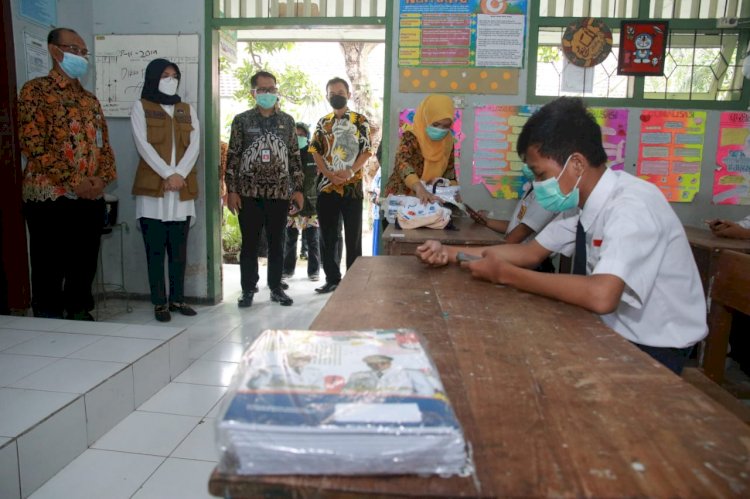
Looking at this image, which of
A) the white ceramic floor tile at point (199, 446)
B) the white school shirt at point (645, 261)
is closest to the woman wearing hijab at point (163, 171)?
the white ceramic floor tile at point (199, 446)

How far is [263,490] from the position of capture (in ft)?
1.73

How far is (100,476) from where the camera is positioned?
1.77 meters

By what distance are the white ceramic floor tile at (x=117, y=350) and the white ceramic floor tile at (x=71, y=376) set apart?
0.17ft

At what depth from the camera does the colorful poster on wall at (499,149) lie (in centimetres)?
375

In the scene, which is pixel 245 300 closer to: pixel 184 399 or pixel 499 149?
pixel 184 399

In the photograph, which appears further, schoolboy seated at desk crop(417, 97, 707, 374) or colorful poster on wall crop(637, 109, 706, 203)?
colorful poster on wall crop(637, 109, 706, 203)

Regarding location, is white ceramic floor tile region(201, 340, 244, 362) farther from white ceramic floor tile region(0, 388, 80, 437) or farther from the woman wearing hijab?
white ceramic floor tile region(0, 388, 80, 437)

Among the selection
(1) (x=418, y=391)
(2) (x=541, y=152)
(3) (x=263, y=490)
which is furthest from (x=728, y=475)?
(2) (x=541, y=152)

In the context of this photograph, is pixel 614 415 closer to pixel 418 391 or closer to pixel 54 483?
pixel 418 391

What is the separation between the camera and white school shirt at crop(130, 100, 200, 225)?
3.56 meters

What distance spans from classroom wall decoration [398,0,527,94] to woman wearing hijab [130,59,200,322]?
1543 mm

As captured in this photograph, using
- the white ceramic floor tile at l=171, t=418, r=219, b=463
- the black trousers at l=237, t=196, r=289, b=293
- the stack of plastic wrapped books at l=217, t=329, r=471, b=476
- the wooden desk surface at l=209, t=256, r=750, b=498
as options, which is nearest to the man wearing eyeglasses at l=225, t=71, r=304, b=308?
the black trousers at l=237, t=196, r=289, b=293

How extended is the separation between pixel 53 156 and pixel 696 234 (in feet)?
12.0

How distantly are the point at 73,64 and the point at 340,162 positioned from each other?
188 centimetres
